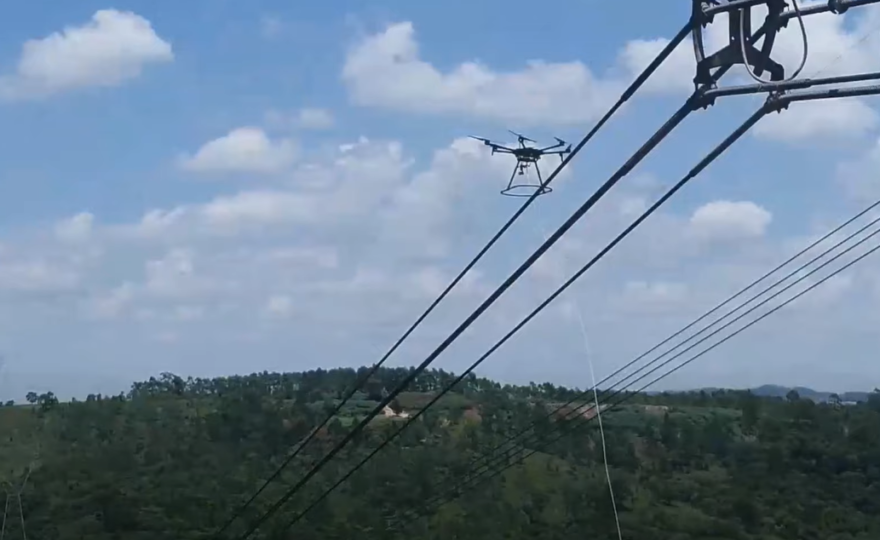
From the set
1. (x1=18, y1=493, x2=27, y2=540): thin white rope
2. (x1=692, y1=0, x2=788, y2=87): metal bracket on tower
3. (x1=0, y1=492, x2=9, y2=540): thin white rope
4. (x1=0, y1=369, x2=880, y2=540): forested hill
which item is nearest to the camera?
(x1=692, y1=0, x2=788, y2=87): metal bracket on tower

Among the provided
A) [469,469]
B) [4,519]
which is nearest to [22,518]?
[4,519]

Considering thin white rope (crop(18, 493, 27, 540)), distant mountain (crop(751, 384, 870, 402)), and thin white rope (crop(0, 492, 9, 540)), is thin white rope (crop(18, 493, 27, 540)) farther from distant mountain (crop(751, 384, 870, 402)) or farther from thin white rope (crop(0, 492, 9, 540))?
distant mountain (crop(751, 384, 870, 402))

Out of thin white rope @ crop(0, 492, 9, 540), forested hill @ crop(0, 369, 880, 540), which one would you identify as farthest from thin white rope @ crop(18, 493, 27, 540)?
thin white rope @ crop(0, 492, 9, 540)

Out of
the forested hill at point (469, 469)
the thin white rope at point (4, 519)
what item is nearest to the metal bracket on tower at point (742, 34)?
the forested hill at point (469, 469)

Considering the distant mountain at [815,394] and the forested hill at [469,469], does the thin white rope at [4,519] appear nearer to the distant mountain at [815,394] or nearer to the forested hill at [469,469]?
the forested hill at [469,469]

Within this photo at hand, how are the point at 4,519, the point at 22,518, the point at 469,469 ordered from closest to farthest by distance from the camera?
the point at 469,469
the point at 22,518
the point at 4,519

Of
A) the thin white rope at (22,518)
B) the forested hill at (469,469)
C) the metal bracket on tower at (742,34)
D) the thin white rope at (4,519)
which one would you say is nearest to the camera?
the metal bracket on tower at (742,34)

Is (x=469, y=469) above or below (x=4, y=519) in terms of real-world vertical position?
above

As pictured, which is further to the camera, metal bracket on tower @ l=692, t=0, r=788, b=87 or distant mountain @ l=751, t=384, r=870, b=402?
distant mountain @ l=751, t=384, r=870, b=402

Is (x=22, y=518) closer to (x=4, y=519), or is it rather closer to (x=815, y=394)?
(x=4, y=519)
